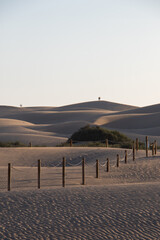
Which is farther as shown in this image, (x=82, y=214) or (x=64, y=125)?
(x=64, y=125)

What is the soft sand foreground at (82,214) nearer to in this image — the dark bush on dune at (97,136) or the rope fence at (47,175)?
the rope fence at (47,175)

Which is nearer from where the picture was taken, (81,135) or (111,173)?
(111,173)

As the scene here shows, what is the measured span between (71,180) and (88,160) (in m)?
7.99

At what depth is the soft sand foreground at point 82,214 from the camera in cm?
941

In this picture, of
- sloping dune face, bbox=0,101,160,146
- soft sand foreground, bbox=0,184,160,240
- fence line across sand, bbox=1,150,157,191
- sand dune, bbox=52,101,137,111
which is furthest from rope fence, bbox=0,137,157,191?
sand dune, bbox=52,101,137,111

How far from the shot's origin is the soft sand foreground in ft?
30.9

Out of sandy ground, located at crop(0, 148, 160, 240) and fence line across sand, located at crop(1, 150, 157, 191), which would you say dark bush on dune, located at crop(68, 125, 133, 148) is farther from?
sandy ground, located at crop(0, 148, 160, 240)

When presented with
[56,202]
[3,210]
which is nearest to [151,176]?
[56,202]

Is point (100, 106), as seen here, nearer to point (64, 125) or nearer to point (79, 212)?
point (64, 125)

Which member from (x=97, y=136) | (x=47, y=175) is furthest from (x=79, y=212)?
(x=97, y=136)

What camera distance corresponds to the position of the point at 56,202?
11977 millimetres

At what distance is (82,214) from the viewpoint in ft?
35.6

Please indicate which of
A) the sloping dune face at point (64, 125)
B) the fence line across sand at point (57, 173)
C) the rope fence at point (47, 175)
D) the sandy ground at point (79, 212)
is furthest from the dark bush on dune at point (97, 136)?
the sandy ground at point (79, 212)

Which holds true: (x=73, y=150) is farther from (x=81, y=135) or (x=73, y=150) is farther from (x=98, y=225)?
(x=98, y=225)
